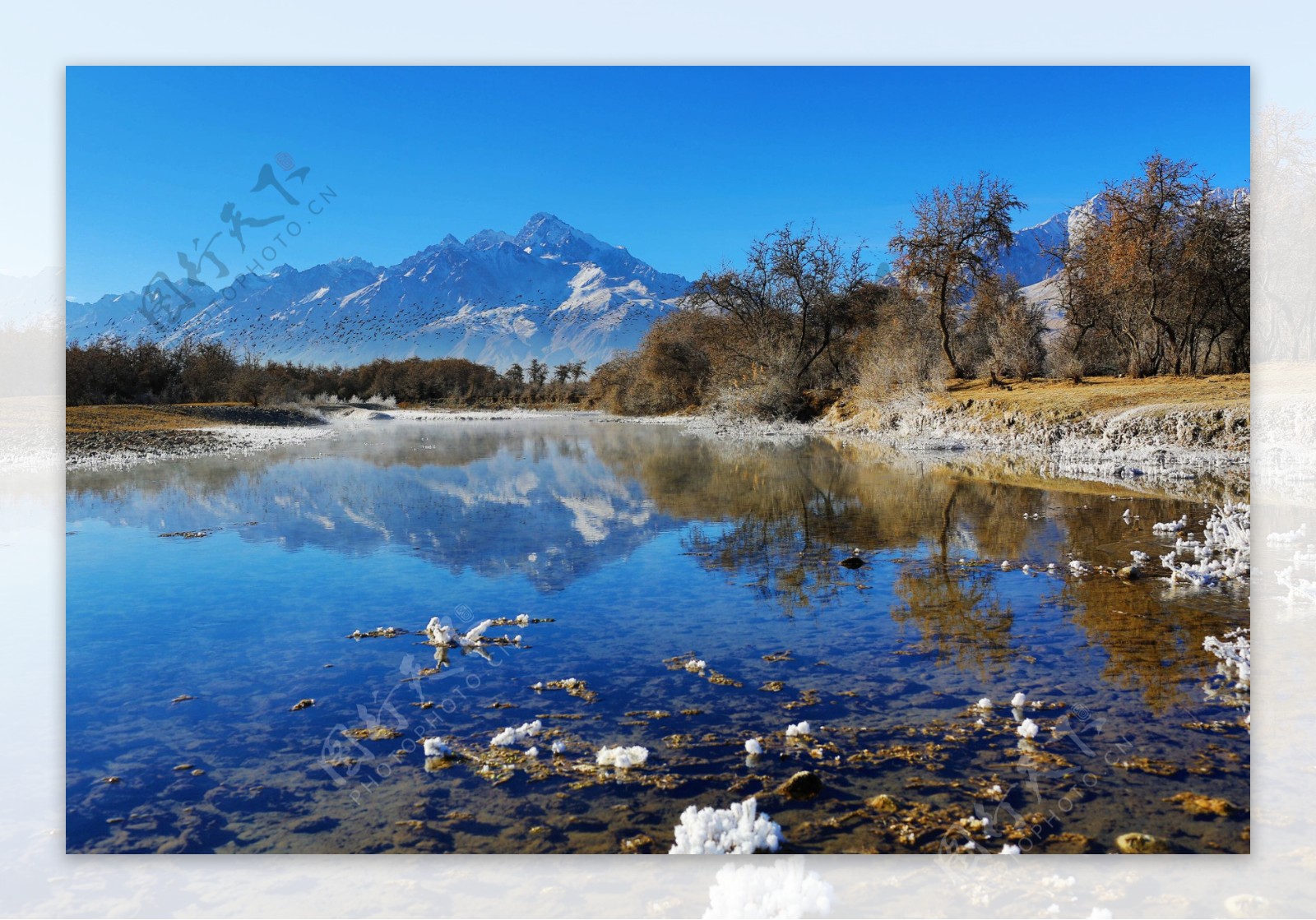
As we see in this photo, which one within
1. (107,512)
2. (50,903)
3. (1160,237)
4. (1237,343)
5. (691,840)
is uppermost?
(1160,237)

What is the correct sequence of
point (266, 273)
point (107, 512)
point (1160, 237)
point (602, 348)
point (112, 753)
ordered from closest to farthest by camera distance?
point (112, 753) < point (266, 273) < point (107, 512) < point (1160, 237) < point (602, 348)

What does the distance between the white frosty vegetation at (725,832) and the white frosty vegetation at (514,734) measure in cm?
97

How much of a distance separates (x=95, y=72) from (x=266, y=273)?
94.1 inches

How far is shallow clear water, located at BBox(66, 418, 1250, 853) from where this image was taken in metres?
3.25

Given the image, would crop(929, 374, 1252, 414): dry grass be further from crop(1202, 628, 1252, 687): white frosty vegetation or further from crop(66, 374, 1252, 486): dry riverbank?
crop(1202, 628, 1252, 687): white frosty vegetation

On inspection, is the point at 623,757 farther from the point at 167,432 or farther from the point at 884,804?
the point at 167,432

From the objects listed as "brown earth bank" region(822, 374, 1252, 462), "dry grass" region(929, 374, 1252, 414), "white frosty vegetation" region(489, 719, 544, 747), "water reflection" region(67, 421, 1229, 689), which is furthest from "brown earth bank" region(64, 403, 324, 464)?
"dry grass" region(929, 374, 1252, 414)

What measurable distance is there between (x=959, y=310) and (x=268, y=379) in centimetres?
2220

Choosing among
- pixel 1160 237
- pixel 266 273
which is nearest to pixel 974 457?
pixel 1160 237

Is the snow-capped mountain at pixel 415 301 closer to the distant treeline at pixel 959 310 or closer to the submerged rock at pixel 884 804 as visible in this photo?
the submerged rock at pixel 884 804

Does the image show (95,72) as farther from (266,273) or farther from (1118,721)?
(1118,721)

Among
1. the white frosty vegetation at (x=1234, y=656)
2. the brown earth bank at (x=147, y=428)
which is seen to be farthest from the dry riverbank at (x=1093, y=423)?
the brown earth bank at (x=147, y=428)

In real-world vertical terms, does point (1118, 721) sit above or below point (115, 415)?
below

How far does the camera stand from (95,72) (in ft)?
17.4
